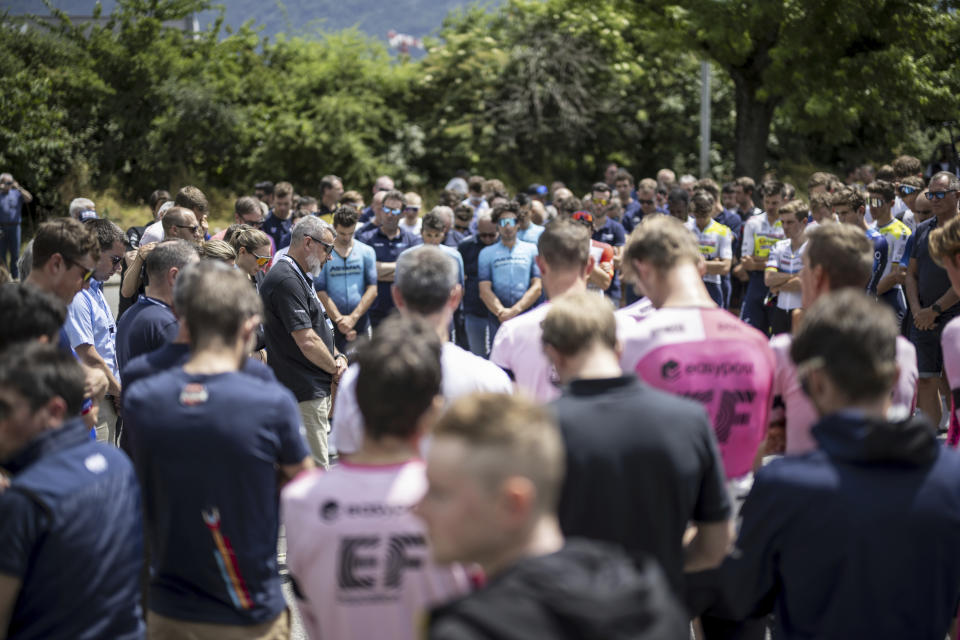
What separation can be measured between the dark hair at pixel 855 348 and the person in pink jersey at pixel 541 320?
52.0 inches

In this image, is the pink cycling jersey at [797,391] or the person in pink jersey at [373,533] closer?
the person in pink jersey at [373,533]

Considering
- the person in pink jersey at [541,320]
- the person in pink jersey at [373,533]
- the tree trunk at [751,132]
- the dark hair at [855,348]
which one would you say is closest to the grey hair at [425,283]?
the person in pink jersey at [541,320]

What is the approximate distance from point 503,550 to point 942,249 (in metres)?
3.39

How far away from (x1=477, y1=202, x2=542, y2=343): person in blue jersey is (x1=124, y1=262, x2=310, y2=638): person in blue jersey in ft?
22.2

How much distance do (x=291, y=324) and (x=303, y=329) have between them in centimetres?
8

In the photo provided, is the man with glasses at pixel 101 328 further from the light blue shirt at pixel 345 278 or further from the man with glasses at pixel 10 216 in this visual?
the man with glasses at pixel 10 216

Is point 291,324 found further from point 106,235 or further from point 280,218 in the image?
point 280,218

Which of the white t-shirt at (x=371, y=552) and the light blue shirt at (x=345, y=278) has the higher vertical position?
the white t-shirt at (x=371, y=552)

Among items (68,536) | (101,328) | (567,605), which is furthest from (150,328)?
(567,605)

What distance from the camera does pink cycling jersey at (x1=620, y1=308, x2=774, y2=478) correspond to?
136 inches

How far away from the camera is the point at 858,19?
20984mm

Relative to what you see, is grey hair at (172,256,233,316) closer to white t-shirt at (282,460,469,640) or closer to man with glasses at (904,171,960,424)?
white t-shirt at (282,460,469,640)

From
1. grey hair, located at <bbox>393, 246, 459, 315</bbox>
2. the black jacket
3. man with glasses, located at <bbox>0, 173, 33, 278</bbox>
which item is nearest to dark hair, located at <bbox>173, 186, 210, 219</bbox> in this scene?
grey hair, located at <bbox>393, 246, 459, 315</bbox>

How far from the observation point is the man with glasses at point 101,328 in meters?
5.40
